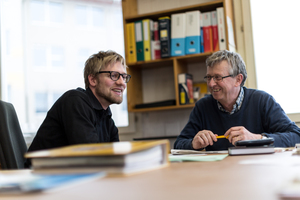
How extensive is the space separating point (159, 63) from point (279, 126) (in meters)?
1.50

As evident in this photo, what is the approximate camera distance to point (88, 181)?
68cm

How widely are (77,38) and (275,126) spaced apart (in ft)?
8.21

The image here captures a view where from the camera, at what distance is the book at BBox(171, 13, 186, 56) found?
9.86 ft

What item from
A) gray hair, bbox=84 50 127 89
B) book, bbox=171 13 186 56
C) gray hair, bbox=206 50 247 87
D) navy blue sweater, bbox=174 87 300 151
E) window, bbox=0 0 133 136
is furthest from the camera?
window, bbox=0 0 133 136

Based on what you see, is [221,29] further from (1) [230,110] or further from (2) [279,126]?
(2) [279,126]

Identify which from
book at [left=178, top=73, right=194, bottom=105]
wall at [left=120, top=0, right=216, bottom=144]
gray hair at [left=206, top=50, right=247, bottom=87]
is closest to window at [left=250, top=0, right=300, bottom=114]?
wall at [left=120, top=0, right=216, bottom=144]

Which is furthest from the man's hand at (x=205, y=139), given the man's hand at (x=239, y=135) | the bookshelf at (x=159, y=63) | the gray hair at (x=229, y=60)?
the bookshelf at (x=159, y=63)

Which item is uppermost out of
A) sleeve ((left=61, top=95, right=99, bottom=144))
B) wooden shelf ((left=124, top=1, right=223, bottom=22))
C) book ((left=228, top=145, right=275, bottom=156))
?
wooden shelf ((left=124, top=1, right=223, bottom=22))

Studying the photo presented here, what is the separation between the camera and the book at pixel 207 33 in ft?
9.70

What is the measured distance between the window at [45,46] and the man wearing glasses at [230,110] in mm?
1629

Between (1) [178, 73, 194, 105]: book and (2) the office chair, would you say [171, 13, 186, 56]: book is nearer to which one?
(1) [178, 73, 194, 105]: book

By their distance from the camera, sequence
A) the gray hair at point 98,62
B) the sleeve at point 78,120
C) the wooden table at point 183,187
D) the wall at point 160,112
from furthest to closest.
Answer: the wall at point 160,112 → the gray hair at point 98,62 → the sleeve at point 78,120 → the wooden table at point 183,187

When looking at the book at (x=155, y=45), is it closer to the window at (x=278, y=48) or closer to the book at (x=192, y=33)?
the book at (x=192, y=33)

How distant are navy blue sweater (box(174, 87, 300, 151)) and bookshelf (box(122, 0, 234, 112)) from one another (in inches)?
26.9
